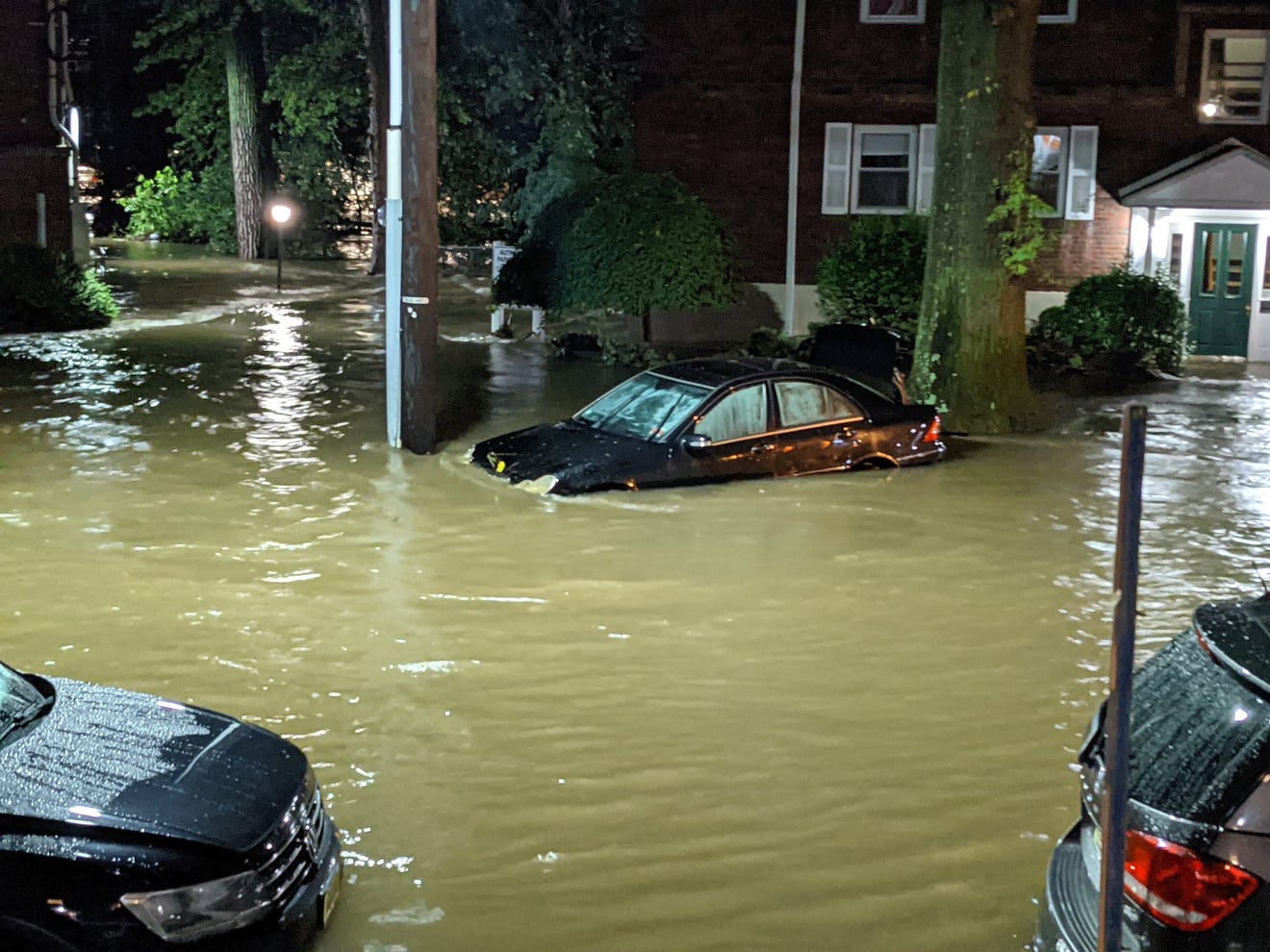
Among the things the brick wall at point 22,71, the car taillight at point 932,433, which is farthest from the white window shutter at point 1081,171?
the brick wall at point 22,71

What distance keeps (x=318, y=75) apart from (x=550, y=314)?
1839cm

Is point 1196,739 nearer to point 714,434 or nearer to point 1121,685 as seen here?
point 1121,685

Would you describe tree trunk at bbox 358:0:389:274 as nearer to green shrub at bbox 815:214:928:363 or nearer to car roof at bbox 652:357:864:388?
green shrub at bbox 815:214:928:363

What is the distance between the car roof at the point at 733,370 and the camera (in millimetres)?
13477

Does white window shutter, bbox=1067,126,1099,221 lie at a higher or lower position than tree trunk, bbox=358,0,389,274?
lower

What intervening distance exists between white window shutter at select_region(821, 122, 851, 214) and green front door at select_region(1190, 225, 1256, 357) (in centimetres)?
604

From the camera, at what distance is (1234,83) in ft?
85.6

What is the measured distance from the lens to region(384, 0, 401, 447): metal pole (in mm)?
14562

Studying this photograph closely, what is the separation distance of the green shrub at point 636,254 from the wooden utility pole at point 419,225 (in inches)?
324

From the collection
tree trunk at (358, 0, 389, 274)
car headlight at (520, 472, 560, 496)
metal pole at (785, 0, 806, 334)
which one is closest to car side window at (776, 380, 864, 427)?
car headlight at (520, 472, 560, 496)

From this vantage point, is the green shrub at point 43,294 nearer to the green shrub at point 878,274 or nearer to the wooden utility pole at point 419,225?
the green shrub at point 878,274

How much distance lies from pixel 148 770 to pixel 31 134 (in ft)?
92.9

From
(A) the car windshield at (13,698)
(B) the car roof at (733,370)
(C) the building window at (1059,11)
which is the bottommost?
(A) the car windshield at (13,698)

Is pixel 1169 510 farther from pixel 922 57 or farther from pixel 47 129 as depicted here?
pixel 47 129
